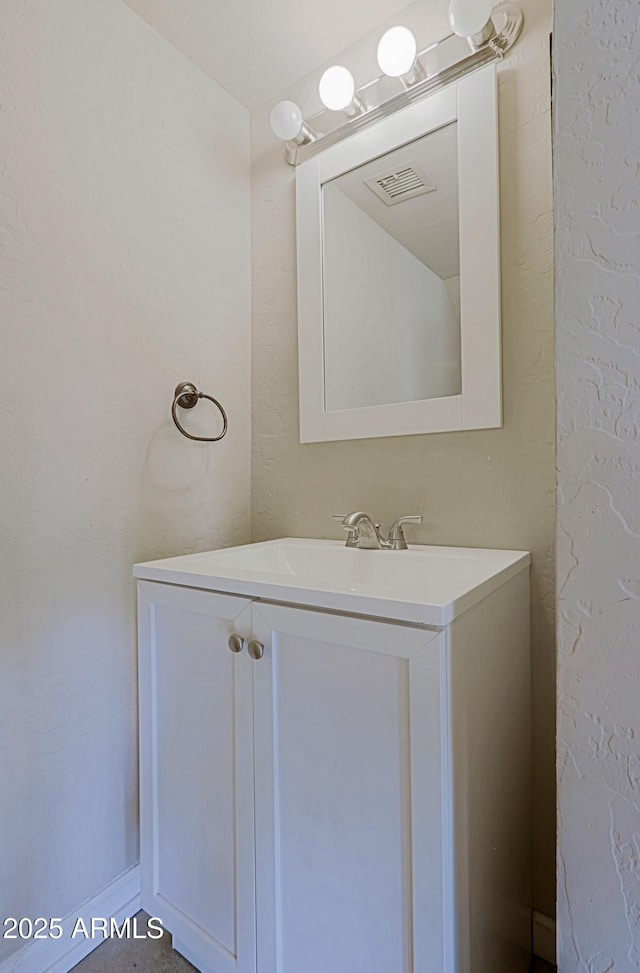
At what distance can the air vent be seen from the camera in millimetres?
1199

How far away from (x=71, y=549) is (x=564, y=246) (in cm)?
108

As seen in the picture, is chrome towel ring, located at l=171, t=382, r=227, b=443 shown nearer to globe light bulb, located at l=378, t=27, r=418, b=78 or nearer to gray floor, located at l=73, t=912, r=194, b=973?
globe light bulb, located at l=378, t=27, r=418, b=78

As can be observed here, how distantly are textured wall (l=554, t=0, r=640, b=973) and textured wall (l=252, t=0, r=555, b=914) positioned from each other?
0.53 m

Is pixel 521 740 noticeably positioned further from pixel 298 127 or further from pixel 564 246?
pixel 298 127

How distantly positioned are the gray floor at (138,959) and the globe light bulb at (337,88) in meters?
2.08

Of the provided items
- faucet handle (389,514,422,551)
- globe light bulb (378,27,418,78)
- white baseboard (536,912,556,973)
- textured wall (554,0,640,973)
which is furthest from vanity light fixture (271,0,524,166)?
white baseboard (536,912,556,973)

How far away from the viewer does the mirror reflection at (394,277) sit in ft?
3.81

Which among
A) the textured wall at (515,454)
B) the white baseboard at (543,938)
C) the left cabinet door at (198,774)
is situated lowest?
the white baseboard at (543,938)

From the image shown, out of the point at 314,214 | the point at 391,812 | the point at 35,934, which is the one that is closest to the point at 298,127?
the point at 314,214

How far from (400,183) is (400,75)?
0.74 ft

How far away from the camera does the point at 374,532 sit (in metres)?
1.18

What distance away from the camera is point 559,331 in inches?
21.3

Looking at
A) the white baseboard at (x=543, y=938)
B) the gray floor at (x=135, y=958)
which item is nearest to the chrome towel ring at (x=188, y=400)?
the gray floor at (x=135, y=958)

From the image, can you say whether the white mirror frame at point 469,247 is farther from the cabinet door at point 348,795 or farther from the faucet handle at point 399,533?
the cabinet door at point 348,795
